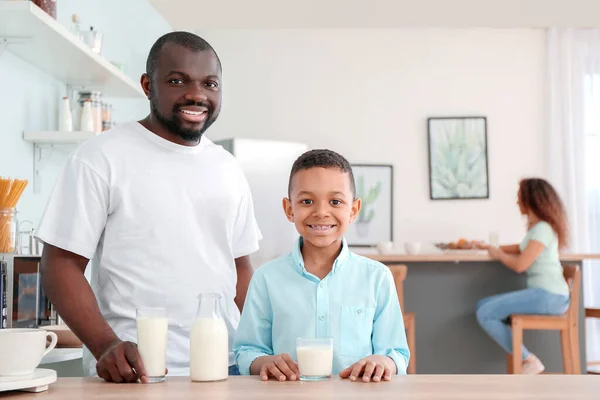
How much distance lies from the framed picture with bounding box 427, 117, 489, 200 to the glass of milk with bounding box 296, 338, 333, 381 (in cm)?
527

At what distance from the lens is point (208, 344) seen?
4.09ft

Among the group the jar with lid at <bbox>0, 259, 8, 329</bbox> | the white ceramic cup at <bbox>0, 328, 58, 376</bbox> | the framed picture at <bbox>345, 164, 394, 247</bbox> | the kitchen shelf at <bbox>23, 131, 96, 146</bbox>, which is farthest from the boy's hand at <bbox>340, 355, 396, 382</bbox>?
the framed picture at <bbox>345, 164, 394, 247</bbox>

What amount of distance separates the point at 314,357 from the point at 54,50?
2227 mm

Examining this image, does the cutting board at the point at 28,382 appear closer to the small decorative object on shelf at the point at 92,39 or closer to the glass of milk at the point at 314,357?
the glass of milk at the point at 314,357

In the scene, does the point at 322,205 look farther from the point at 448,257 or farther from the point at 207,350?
the point at 448,257

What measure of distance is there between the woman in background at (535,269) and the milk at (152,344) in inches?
152

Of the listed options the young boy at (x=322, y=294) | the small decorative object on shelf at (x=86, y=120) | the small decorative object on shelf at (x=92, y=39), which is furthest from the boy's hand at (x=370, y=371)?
the small decorative object on shelf at (x=92, y=39)

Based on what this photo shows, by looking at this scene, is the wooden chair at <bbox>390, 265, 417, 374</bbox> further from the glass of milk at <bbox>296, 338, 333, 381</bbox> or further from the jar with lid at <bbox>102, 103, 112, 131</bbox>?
the glass of milk at <bbox>296, 338, 333, 381</bbox>

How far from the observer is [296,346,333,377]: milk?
1.26 m

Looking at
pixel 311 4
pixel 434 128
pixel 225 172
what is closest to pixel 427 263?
pixel 434 128

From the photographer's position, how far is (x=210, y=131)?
6504 millimetres

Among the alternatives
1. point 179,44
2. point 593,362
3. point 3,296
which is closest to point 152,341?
point 179,44

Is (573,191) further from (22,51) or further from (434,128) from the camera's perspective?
(22,51)

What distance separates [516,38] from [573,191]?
135 centimetres
